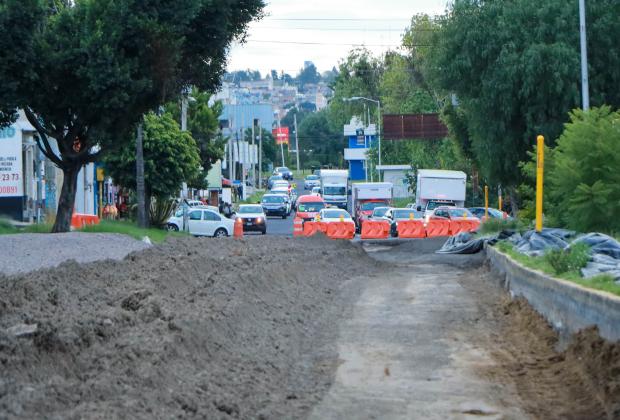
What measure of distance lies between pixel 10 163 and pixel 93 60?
14059mm

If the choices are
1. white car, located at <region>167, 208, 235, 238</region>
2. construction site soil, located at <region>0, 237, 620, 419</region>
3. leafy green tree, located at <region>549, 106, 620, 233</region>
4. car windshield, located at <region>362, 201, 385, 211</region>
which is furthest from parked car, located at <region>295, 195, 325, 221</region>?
construction site soil, located at <region>0, 237, 620, 419</region>

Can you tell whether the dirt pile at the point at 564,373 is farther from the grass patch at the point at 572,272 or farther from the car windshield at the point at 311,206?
the car windshield at the point at 311,206

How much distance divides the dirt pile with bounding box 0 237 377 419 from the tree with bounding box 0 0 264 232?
8.09 metres

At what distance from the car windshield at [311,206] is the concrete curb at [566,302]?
39.0 metres

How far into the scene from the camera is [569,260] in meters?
13.7

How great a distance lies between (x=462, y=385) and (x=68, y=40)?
17792 mm

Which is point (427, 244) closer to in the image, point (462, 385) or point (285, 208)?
point (462, 385)

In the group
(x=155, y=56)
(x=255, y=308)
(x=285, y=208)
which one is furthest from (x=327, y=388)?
(x=285, y=208)

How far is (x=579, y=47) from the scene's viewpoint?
104ft

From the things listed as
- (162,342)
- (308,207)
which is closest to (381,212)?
(308,207)

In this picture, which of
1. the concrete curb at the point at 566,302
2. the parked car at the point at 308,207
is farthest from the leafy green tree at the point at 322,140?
the concrete curb at the point at 566,302

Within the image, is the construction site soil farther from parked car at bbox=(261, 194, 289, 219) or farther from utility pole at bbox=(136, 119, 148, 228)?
parked car at bbox=(261, 194, 289, 219)

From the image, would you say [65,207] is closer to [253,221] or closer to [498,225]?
[498,225]

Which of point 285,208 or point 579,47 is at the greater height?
point 579,47
